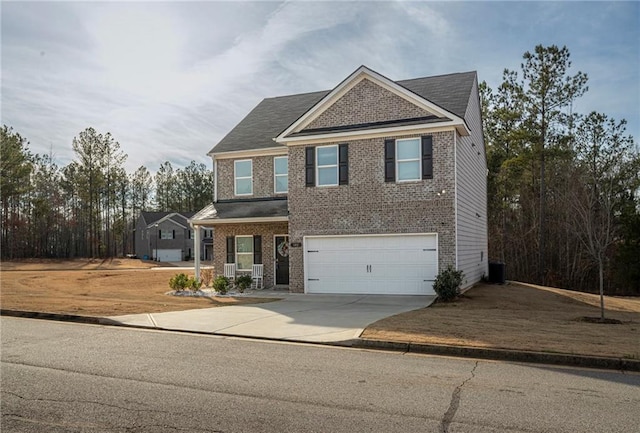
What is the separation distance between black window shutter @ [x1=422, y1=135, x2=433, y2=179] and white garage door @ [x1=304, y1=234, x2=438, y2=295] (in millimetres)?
2119

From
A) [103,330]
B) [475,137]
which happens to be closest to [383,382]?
[103,330]

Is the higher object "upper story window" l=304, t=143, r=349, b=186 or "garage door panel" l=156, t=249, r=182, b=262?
"upper story window" l=304, t=143, r=349, b=186

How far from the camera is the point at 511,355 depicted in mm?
8414

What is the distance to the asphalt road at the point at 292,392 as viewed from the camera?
521 cm

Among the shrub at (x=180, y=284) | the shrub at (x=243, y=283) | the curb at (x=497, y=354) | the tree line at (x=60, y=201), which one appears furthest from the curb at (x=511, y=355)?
the tree line at (x=60, y=201)

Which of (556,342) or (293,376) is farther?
(556,342)

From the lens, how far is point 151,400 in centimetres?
595

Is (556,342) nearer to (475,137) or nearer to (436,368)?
(436,368)

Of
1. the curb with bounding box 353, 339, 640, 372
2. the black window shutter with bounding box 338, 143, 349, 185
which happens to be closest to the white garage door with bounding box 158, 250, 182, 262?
the black window shutter with bounding box 338, 143, 349, 185

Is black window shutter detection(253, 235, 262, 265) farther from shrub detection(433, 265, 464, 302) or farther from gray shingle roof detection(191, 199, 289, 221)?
shrub detection(433, 265, 464, 302)

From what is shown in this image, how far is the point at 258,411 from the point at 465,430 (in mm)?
2158

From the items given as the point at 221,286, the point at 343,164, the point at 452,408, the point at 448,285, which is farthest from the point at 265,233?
the point at 452,408

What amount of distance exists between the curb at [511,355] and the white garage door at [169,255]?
6151 cm

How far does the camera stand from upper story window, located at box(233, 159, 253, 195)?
22812 mm
